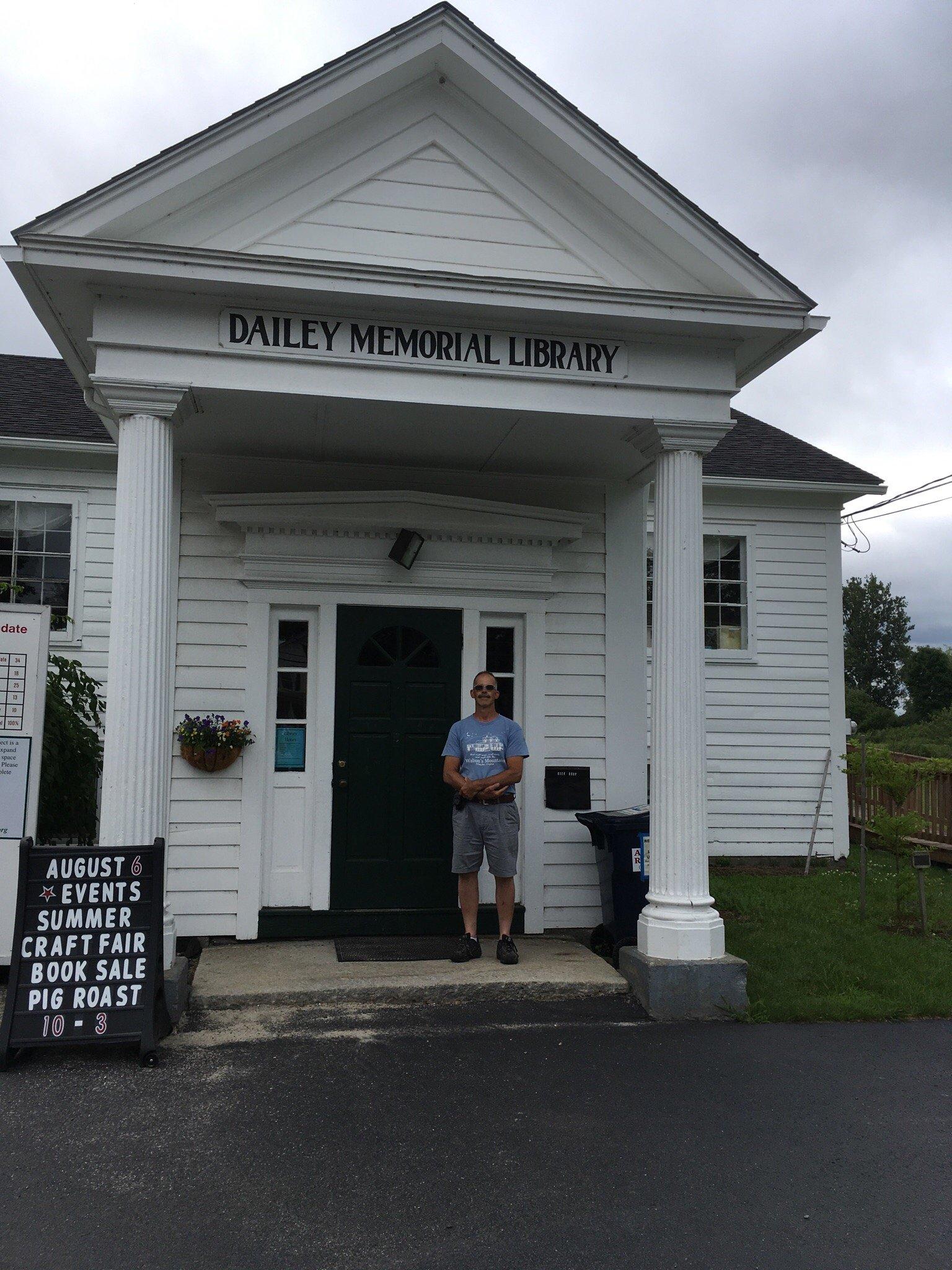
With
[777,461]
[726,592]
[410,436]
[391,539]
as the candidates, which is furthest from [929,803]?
[410,436]

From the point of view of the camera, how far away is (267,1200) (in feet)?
10.7

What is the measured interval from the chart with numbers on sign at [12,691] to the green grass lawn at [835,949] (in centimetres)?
426

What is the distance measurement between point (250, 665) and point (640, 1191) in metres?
4.09

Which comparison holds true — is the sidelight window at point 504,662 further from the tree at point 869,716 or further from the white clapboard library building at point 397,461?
the tree at point 869,716

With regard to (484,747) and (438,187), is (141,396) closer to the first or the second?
(438,187)

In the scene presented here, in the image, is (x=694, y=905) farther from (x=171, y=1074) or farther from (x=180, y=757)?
(x=180, y=757)

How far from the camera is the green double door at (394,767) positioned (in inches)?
257

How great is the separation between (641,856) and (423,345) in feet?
10.8

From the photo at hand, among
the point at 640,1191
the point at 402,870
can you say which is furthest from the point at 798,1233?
the point at 402,870

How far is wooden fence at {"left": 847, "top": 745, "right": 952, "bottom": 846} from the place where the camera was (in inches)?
463

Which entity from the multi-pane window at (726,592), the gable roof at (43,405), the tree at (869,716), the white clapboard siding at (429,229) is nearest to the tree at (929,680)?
the tree at (869,716)

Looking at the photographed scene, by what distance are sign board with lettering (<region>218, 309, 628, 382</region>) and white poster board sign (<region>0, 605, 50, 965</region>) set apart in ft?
6.22

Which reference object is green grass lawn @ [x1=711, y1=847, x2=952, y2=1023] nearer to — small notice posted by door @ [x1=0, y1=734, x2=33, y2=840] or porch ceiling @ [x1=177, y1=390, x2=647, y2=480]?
porch ceiling @ [x1=177, y1=390, x2=647, y2=480]

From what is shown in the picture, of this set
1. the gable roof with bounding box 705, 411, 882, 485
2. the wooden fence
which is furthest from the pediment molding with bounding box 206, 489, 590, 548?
the wooden fence
